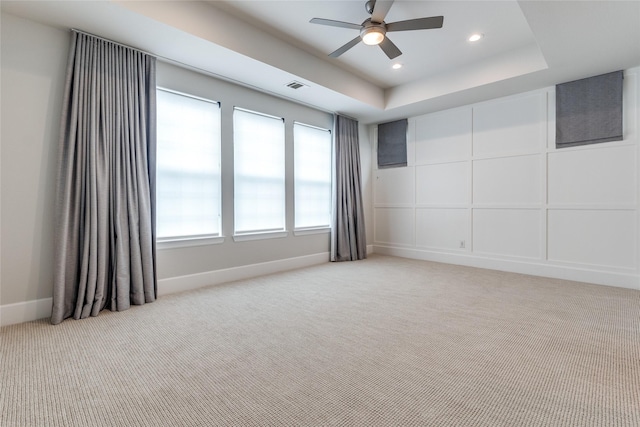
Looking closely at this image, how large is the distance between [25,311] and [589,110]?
21.0 ft

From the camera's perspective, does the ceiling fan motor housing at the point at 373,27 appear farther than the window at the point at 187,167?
No

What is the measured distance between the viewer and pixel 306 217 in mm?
4973

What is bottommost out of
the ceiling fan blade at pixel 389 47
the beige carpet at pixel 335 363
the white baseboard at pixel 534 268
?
the beige carpet at pixel 335 363

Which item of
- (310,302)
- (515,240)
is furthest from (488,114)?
(310,302)

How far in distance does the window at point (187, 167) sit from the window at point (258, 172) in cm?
31

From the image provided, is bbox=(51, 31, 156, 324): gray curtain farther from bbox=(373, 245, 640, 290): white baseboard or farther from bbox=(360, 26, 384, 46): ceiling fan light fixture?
bbox=(373, 245, 640, 290): white baseboard

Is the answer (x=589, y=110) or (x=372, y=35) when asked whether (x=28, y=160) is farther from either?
(x=589, y=110)

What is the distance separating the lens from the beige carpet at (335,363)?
1425mm

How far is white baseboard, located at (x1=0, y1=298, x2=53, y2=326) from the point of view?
2462 millimetres

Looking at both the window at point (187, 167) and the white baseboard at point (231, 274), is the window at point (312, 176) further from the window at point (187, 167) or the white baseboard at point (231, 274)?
the window at point (187, 167)

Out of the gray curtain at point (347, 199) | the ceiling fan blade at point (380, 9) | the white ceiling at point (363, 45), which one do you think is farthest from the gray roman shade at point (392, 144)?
the ceiling fan blade at point (380, 9)

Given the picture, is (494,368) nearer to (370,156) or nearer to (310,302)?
(310,302)

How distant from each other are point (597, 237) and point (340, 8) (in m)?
4.13

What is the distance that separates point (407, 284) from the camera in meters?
3.70
